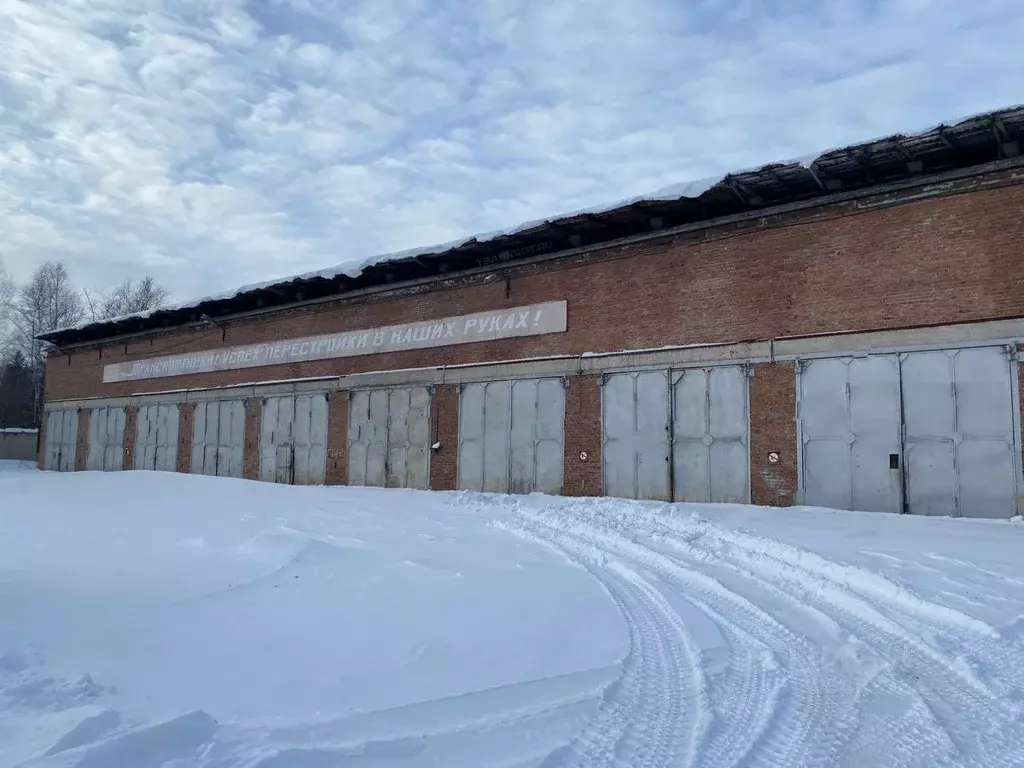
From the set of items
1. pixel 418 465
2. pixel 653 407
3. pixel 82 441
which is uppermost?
pixel 653 407

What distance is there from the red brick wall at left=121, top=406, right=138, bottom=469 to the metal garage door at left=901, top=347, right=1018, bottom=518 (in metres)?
26.0

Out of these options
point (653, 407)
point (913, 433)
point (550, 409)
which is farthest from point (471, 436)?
point (913, 433)

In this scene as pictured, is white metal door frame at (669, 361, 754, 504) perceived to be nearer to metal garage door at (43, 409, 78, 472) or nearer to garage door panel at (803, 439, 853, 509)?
garage door panel at (803, 439, 853, 509)

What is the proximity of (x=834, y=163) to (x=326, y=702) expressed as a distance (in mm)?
11500

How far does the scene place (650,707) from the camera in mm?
4207

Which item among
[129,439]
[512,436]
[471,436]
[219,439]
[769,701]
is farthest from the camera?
[129,439]

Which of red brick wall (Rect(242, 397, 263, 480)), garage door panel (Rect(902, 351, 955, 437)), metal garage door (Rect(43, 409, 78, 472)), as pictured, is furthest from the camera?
metal garage door (Rect(43, 409, 78, 472))

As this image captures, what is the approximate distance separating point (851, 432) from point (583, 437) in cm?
538

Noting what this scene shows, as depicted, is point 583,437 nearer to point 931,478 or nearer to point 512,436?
point 512,436

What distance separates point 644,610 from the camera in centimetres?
655

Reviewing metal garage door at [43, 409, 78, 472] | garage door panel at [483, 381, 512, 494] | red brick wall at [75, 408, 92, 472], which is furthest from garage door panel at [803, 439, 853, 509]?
metal garage door at [43, 409, 78, 472]

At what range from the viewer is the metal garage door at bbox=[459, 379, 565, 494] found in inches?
642

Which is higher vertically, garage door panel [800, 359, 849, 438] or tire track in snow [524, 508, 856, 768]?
garage door panel [800, 359, 849, 438]

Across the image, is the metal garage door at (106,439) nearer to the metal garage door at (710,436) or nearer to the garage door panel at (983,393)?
the metal garage door at (710,436)
